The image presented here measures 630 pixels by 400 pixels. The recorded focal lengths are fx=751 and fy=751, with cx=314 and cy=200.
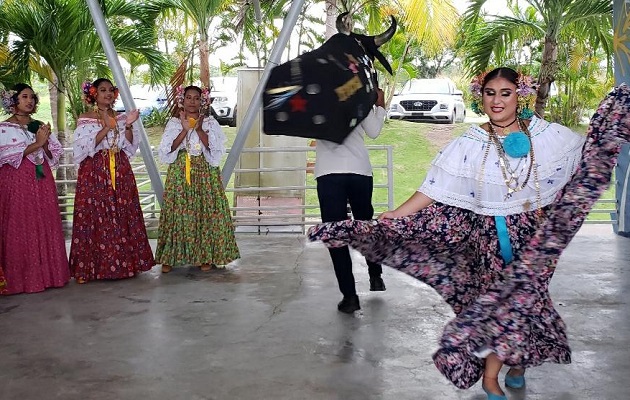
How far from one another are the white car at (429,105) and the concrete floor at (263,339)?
11847mm

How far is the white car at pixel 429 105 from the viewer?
17.5m

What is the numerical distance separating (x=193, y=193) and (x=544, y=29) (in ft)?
16.1

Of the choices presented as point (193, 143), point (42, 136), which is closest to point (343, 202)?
point (193, 143)

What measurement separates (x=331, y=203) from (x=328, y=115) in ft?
2.26

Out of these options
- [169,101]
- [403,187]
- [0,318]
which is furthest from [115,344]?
[403,187]

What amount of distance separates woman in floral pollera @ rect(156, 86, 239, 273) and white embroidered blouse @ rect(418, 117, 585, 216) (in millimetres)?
2733

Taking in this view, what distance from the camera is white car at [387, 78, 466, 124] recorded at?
17.5 m

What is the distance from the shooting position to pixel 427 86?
18453 mm

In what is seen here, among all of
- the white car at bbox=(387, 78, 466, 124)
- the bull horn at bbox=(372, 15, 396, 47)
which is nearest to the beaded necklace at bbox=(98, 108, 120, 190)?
the bull horn at bbox=(372, 15, 396, 47)

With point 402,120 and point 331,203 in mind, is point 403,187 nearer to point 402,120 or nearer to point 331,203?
point 402,120

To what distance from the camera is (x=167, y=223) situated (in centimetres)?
576

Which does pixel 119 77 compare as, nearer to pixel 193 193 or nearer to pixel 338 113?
pixel 193 193

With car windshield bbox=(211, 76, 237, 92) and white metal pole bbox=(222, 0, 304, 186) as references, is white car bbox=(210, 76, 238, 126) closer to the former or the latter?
car windshield bbox=(211, 76, 237, 92)

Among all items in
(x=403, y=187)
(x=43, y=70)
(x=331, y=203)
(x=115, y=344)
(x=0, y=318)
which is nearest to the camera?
(x=115, y=344)
